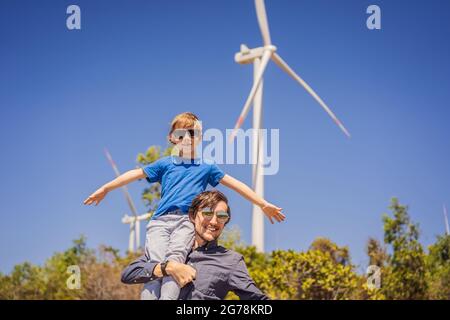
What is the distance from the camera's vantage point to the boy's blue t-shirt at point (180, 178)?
4.48m

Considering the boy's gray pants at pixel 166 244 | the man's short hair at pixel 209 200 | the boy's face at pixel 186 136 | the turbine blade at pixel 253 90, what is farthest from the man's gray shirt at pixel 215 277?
the turbine blade at pixel 253 90

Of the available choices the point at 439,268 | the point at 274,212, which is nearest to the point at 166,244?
the point at 274,212

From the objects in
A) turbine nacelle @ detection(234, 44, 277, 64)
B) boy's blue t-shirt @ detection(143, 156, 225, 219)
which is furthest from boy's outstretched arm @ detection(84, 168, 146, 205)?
turbine nacelle @ detection(234, 44, 277, 64)

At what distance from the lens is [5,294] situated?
51969mm

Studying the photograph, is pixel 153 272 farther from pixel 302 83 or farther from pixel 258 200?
pixel 302 83

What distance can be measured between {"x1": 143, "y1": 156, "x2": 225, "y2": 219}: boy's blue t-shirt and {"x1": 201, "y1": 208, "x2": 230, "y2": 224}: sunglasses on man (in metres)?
→ 0.55

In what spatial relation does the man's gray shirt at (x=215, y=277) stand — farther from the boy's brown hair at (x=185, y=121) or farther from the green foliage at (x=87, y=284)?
the green foliage at (x=87, y=284)

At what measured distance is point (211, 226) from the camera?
3898mm

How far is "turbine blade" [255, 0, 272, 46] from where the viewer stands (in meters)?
33.8

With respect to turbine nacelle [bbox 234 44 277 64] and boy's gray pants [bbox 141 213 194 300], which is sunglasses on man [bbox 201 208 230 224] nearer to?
boy's gray pants [bbox 141 213 194 300]

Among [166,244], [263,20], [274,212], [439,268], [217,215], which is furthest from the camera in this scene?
[439,268]

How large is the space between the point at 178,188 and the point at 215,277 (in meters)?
1.02

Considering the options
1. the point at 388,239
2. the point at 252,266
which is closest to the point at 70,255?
the point at 252,266

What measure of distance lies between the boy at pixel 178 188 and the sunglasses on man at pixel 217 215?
0.36 meters
